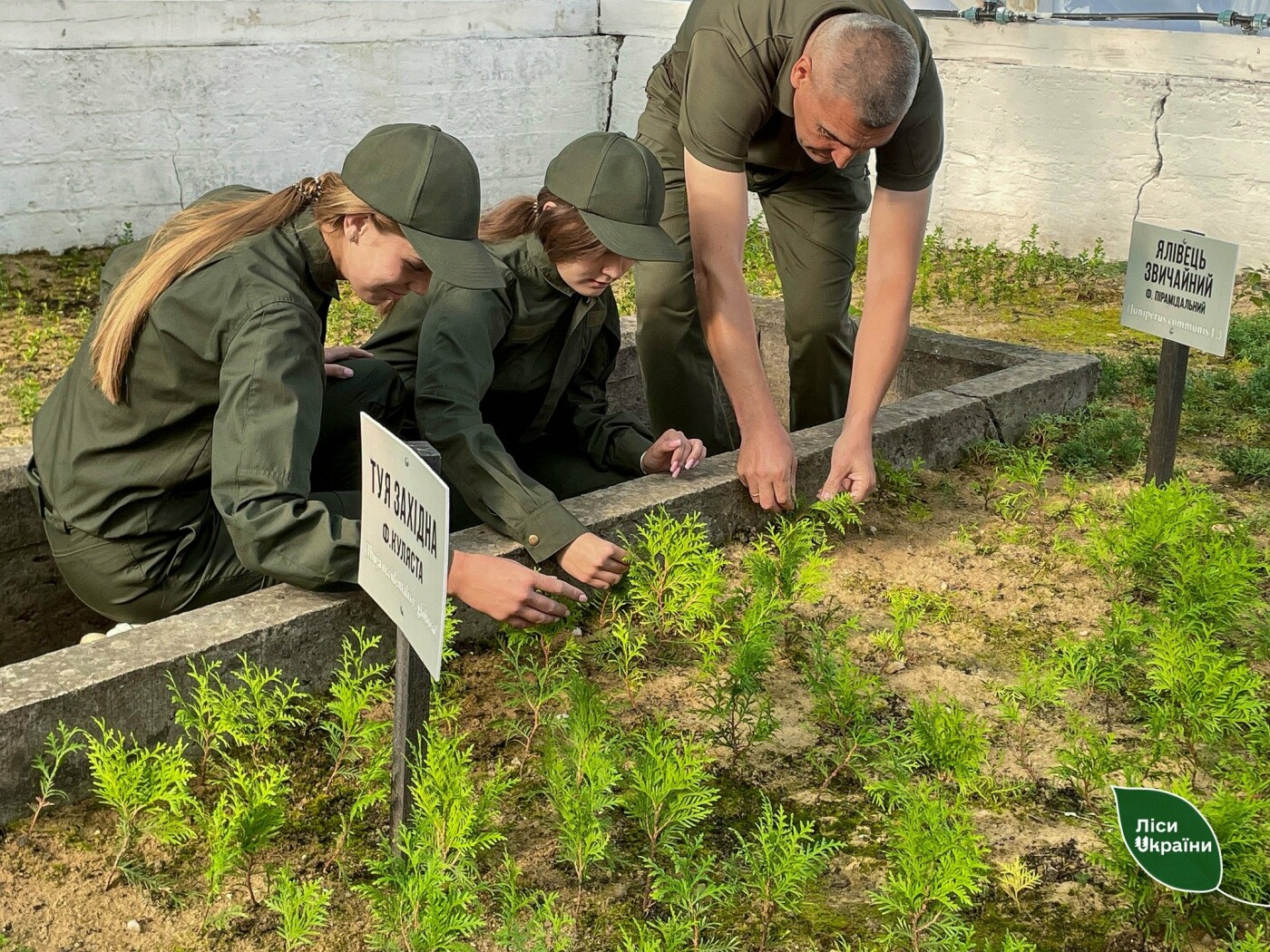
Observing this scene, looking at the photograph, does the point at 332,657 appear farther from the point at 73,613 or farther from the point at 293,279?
the point at 73,613

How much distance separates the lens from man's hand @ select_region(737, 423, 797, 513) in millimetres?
3518

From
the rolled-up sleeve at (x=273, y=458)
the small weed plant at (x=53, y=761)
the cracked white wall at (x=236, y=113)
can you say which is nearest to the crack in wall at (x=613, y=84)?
the cracked white wall at (x=236, y=113)

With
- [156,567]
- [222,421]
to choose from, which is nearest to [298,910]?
[222,421]

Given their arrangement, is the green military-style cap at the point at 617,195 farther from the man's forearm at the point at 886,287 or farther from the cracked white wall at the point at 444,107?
the cracked white wall at the point at 444,107

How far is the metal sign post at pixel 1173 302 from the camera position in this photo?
3506 mm

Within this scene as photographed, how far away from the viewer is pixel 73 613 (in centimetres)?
379

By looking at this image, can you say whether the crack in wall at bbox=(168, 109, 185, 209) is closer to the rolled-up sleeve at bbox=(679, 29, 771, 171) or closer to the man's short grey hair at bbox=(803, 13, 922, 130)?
the rolled-up sleeve at bbox=(679, 29, 771, 171)

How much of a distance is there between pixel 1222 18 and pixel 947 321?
2419 millimetres

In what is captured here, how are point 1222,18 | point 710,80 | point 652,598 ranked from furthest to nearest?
1. point 1222,18
2. point 710,80
3. point 652,598

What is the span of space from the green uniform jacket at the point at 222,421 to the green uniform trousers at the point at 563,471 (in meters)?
1.15

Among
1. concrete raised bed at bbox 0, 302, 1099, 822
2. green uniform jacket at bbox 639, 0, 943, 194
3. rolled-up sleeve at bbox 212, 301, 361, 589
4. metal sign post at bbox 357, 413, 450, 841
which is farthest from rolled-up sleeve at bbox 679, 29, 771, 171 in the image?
metal sign post at bbox 357, 413, 450, 841

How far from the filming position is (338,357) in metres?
3.66

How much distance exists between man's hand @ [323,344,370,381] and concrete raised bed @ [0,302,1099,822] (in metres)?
0.61

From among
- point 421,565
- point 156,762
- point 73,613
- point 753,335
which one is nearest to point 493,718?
point 156,762
